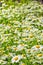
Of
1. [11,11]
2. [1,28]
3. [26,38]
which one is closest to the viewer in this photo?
[26,38]

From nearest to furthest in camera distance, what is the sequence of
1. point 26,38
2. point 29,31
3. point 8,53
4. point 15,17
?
point 8,53 < point 26,38 < point 29,31 < point 15,17

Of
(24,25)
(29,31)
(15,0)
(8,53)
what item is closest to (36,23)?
(24,25)

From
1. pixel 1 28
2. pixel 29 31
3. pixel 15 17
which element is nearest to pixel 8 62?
pixel 29 31

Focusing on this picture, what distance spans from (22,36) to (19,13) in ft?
5.74

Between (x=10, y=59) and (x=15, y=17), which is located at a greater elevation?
(x=15, y=17)

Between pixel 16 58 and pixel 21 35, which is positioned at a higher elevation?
pixel 21 35

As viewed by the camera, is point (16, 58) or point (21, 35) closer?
point (16, 58)

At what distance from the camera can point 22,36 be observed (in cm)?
410

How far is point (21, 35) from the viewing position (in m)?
4.21

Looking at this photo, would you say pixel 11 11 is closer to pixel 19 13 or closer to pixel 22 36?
pixel 19 13

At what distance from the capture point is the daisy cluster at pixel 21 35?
3.22 m

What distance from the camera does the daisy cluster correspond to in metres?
3.22

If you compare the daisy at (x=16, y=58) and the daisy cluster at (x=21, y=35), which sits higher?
the daisy cluster at (x=21, y=35)

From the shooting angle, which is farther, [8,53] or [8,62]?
[8,53]
